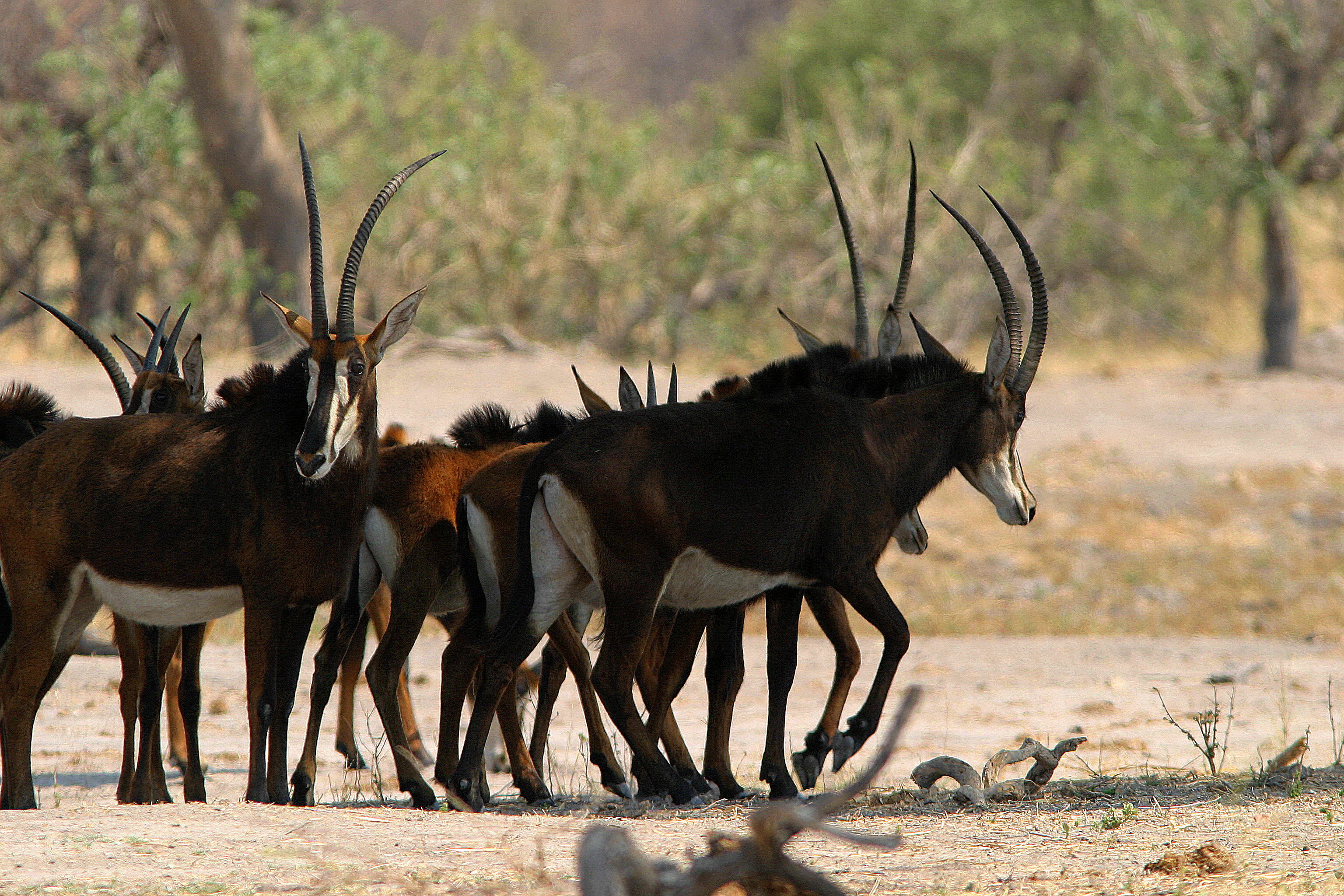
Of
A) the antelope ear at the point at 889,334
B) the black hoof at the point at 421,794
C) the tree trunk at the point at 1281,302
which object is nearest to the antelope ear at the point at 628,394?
the antelope ear at the point at 889,334

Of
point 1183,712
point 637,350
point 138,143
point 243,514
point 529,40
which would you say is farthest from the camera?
point 529,40

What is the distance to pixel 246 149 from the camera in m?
18.6

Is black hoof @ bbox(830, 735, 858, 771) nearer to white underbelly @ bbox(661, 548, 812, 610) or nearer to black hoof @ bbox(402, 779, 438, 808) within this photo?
white underbelly @ bbox(661, 548, 812, 610)

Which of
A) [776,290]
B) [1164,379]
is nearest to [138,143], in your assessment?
[776,290]

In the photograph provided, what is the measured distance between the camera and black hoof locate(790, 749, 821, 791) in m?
6.46

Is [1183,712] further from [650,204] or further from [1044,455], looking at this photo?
[650,204]

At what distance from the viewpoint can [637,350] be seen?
22.7m

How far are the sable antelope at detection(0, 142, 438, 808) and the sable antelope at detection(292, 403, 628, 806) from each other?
0.42 metres

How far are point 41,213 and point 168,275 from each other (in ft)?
6.26

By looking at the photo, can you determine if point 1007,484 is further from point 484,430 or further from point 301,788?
point 301,788

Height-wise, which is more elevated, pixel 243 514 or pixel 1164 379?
pixel 1164 379

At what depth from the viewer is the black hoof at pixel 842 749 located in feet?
20.6

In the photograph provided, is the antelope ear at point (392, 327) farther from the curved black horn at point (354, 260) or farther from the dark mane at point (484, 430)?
the dark mane at point (484, 430)

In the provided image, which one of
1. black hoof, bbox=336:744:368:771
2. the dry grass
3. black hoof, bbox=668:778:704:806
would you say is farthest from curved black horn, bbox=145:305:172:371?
the dry grass
